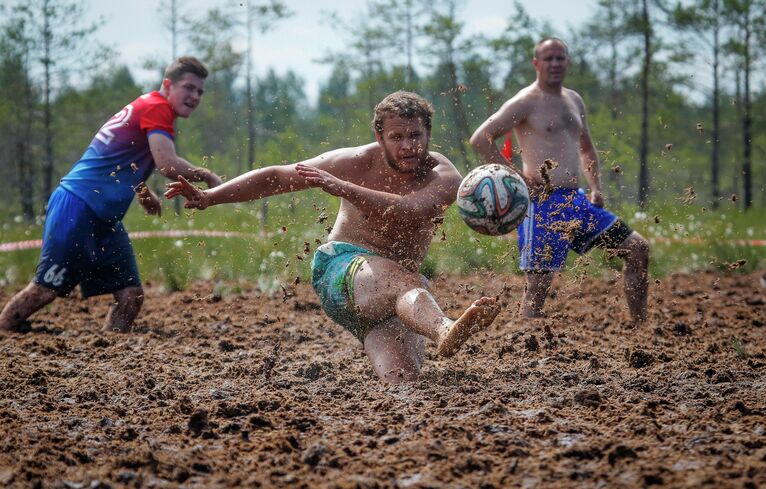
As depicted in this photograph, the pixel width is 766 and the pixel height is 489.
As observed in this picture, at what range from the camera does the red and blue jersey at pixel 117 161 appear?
618 cm

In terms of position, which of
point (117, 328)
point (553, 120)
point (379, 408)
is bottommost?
point (379, 408)

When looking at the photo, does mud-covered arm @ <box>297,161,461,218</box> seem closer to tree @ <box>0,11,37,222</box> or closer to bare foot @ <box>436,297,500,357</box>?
bare foot @ <box>436,297,500,357</box>

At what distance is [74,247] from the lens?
20.2 ft

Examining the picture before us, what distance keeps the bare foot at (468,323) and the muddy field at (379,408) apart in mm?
274

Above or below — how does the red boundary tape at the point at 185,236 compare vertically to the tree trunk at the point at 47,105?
below

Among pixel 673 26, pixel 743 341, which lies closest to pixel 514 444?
pixel 743 341

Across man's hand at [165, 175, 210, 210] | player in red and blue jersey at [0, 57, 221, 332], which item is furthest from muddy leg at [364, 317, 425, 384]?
player in red and blue jersey at [0, 57, 221, 332]

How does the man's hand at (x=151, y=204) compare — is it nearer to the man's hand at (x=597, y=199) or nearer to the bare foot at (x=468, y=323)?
the bare foot at (x=468, y=323)

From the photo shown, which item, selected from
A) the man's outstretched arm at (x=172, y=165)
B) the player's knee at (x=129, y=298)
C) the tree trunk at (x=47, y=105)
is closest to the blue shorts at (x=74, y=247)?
the player's knee at (x=129, y=298)

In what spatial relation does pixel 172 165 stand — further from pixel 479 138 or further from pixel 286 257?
pixel 286 257

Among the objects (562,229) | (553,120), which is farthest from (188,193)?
(553,120)

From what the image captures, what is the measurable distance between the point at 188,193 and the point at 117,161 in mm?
2018

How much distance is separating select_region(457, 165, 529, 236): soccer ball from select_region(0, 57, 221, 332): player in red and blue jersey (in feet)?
8.09

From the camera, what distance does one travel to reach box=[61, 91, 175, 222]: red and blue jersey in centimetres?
618
